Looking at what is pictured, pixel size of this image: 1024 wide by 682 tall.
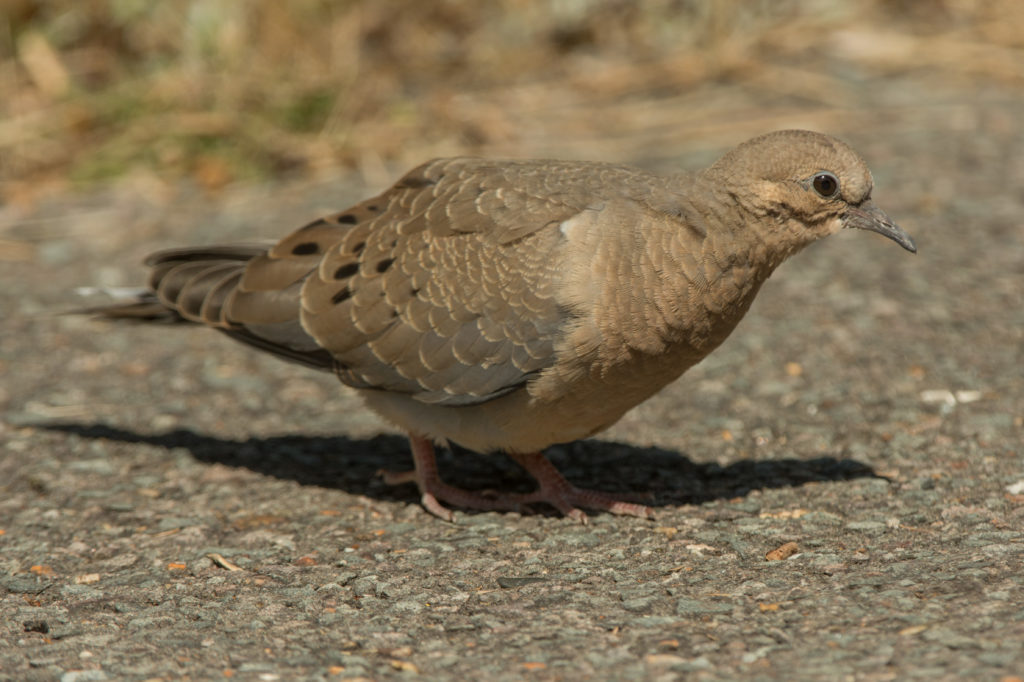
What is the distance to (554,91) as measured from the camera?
9109 mm

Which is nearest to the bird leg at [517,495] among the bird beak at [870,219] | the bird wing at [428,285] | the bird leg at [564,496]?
the bird leg at [564,496]

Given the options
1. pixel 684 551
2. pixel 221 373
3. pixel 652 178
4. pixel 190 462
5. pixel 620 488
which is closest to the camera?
pixel 684 551

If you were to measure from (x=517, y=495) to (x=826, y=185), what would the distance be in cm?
158

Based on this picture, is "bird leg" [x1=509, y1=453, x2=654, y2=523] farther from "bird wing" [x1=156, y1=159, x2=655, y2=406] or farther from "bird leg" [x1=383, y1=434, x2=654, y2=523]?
"bird wing" [x1=156, y1=159, x2=655, y2=406]

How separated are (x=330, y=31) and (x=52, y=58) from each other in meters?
1.96

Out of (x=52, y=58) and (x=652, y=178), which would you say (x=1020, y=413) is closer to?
(x=652, y=178)

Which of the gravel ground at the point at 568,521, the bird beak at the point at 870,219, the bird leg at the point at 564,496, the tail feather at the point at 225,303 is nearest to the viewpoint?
the gravel ground at the point at 568,521

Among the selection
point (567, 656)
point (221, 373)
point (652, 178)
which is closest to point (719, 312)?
point (652, 178)

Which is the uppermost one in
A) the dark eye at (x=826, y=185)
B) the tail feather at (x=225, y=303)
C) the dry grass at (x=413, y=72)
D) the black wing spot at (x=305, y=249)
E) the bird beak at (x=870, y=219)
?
the dry grass at (x=413, y=72)

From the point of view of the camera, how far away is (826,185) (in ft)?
13.6

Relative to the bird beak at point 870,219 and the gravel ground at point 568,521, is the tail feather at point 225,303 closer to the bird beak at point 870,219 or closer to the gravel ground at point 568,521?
the gravel ground at point 568,521

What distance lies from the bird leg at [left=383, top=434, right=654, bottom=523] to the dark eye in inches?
48.6

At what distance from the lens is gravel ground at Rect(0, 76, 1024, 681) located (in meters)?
3.33

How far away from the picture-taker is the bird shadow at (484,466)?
15.1ft
